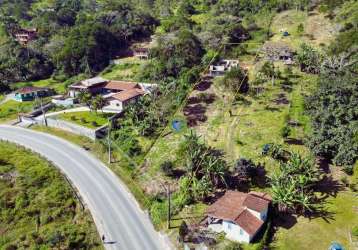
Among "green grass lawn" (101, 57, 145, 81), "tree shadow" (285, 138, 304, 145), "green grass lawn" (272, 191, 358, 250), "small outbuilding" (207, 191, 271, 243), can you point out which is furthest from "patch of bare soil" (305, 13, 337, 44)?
"small outbuilding" (207, 191, 271, 243)

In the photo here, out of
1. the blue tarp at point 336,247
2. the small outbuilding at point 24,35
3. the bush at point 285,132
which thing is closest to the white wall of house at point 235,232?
the blue tarp at point 336,247

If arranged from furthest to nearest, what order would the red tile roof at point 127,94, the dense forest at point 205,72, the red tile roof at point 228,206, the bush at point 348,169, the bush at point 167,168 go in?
the red tile roof at point 127,94, the bush at point 167,168, the bush at point 348,169, the dense forest at point 205,72, the red tile roof at point 228,206

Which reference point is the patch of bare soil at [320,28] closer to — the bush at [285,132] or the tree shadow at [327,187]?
the bush at [285,132]

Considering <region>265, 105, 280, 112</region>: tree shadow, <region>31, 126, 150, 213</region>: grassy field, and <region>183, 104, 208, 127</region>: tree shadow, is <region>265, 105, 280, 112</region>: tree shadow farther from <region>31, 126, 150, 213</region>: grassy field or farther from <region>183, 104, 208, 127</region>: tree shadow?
<region>31, 126, 150, 213</region>: grassy field

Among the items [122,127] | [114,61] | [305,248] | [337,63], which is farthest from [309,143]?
[114,61]

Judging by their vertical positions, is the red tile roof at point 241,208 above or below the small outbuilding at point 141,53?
below

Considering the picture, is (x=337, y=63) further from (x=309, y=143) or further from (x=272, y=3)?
(x=272, y=3)

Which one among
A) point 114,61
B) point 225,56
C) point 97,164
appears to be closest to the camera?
point 97,164

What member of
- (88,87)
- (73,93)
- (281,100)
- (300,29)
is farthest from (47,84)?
(300,29)
